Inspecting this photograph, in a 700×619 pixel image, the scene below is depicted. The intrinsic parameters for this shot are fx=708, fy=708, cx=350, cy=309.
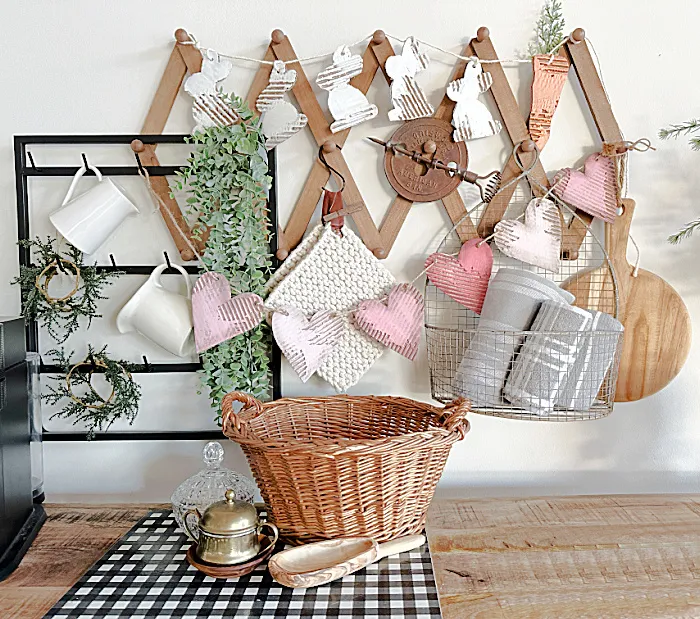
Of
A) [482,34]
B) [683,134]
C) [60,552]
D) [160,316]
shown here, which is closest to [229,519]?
[60,552]

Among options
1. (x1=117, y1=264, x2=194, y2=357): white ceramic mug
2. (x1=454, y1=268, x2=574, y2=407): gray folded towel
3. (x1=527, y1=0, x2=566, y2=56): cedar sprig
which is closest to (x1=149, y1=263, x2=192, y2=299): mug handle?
(x1=117, y1=264, x2=194, y2=357): white ceramic mug

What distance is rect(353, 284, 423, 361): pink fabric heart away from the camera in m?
1.21

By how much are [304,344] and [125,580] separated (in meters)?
0.46

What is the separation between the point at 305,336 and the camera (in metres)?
1.22

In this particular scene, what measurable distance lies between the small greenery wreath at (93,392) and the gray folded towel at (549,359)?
668 mm

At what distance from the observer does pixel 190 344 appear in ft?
4.13

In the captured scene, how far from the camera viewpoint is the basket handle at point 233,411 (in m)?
1.03

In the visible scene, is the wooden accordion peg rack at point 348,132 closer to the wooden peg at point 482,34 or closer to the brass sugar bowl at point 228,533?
the wooden peg at point 482,34

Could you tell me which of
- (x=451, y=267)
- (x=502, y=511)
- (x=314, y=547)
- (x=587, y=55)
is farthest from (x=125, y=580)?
(x=587, y=55)

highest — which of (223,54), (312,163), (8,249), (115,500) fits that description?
(223,54)

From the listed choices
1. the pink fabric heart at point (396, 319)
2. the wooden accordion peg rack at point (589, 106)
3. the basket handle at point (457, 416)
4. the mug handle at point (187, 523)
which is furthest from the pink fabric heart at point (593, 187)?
the mug handle at point (187, 523)

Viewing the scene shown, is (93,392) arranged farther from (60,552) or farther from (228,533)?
(228,533)

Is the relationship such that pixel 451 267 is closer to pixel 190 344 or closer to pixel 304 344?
pixel 304 344

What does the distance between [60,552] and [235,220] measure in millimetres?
580
